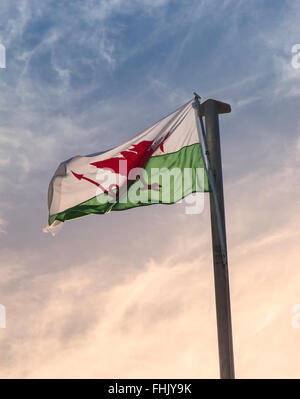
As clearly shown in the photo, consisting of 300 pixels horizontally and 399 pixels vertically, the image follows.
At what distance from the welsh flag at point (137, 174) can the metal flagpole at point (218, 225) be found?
323 mm

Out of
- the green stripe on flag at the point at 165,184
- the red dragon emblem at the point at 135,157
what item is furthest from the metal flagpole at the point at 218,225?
the red dragon emblem at the point at 135,157

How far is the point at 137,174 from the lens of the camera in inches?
499

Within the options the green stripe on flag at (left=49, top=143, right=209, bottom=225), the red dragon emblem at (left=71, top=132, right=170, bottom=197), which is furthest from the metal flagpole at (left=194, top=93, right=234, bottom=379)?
the red dragon emblem at (left=71, top=132, right=170, bottom=197)

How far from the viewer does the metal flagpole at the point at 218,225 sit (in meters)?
9.73

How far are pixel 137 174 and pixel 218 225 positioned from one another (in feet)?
9.24

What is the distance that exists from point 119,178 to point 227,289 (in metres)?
4.02

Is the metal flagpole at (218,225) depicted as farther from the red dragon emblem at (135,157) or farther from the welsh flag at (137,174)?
the red dragon emblem at (135,157)

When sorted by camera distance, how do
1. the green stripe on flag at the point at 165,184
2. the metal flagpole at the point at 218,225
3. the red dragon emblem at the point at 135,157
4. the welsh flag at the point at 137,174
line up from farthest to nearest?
the red dragon emblem at the point at 135,157, the welsh flag at the point at 137,174, the green stripe on flag at the point at 165,184, the metal flagpole at the point at 218,225

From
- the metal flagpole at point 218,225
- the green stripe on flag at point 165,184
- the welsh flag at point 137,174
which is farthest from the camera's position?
the welsh flag at point 137,174

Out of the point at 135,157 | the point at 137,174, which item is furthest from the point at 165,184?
the point at 135,157
